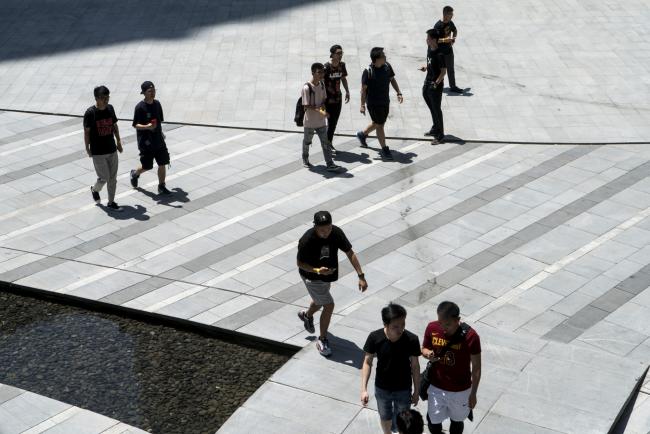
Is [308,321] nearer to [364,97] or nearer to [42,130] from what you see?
[364,97]

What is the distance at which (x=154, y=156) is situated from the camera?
14.1 m

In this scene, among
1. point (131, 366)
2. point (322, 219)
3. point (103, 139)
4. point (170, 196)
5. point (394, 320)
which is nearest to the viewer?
point (394, 320)

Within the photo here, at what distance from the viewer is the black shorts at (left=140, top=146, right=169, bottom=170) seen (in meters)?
14.0

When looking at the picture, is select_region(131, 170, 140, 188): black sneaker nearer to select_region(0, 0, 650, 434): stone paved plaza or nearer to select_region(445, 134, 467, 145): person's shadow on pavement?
select_region(0, 0, 650, 434): stone paved plaza

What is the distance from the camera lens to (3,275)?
39.0 ft

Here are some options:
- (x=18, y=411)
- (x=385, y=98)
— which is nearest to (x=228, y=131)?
(x=385, y=98)

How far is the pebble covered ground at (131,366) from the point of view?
364 inches

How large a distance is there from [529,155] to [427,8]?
9.52 meters

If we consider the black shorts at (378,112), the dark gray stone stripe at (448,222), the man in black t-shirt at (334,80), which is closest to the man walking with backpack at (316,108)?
the man in black t-shirt at (334,80)

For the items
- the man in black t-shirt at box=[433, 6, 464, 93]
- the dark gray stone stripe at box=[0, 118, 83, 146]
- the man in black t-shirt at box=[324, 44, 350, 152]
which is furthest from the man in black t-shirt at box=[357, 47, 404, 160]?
the dark gray stone stripe at box=[0, 118, 83, 146]

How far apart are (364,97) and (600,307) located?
18.8 feet

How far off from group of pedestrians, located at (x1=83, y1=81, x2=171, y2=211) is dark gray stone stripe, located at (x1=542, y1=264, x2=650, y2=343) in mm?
6389

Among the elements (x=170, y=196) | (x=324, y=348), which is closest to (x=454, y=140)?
(x=170, y=196)

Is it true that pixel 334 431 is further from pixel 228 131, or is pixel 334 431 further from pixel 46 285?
pixel 228 131
